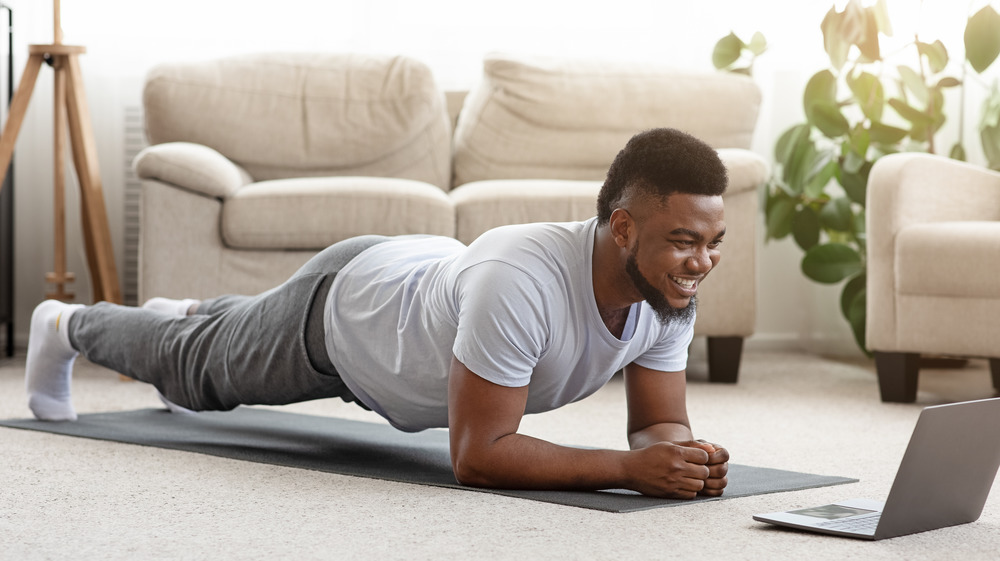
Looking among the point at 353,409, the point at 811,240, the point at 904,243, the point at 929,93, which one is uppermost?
the point at 929,93

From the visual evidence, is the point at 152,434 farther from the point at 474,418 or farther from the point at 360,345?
the point at 474,418

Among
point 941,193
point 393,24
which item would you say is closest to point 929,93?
point 941,193

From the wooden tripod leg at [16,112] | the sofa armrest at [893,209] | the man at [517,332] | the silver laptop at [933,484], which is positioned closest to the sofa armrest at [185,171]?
the wooden tripod leg at [16,112]

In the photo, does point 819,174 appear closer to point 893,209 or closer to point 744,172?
point 744,172

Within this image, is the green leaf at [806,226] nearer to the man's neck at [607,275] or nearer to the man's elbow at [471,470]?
the man's neck at [607,275]

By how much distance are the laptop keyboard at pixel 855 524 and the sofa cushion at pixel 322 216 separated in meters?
1.72

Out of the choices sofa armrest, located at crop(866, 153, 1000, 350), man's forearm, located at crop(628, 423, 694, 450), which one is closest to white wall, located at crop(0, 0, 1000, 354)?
sofa armrest, located at crop(866, 153, 1000, 350)

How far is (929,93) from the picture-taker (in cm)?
350

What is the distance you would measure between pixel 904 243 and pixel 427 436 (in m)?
1.22

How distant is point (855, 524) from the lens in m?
1.37

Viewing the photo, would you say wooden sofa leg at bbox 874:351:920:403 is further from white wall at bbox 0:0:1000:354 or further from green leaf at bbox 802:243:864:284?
white wall at bbox 0:0:1000:354

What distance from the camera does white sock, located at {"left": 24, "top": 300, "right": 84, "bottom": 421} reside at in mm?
2203

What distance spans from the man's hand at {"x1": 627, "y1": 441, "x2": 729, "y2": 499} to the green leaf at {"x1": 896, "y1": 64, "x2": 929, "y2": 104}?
232cm

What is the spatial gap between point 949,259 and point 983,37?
84 cm
